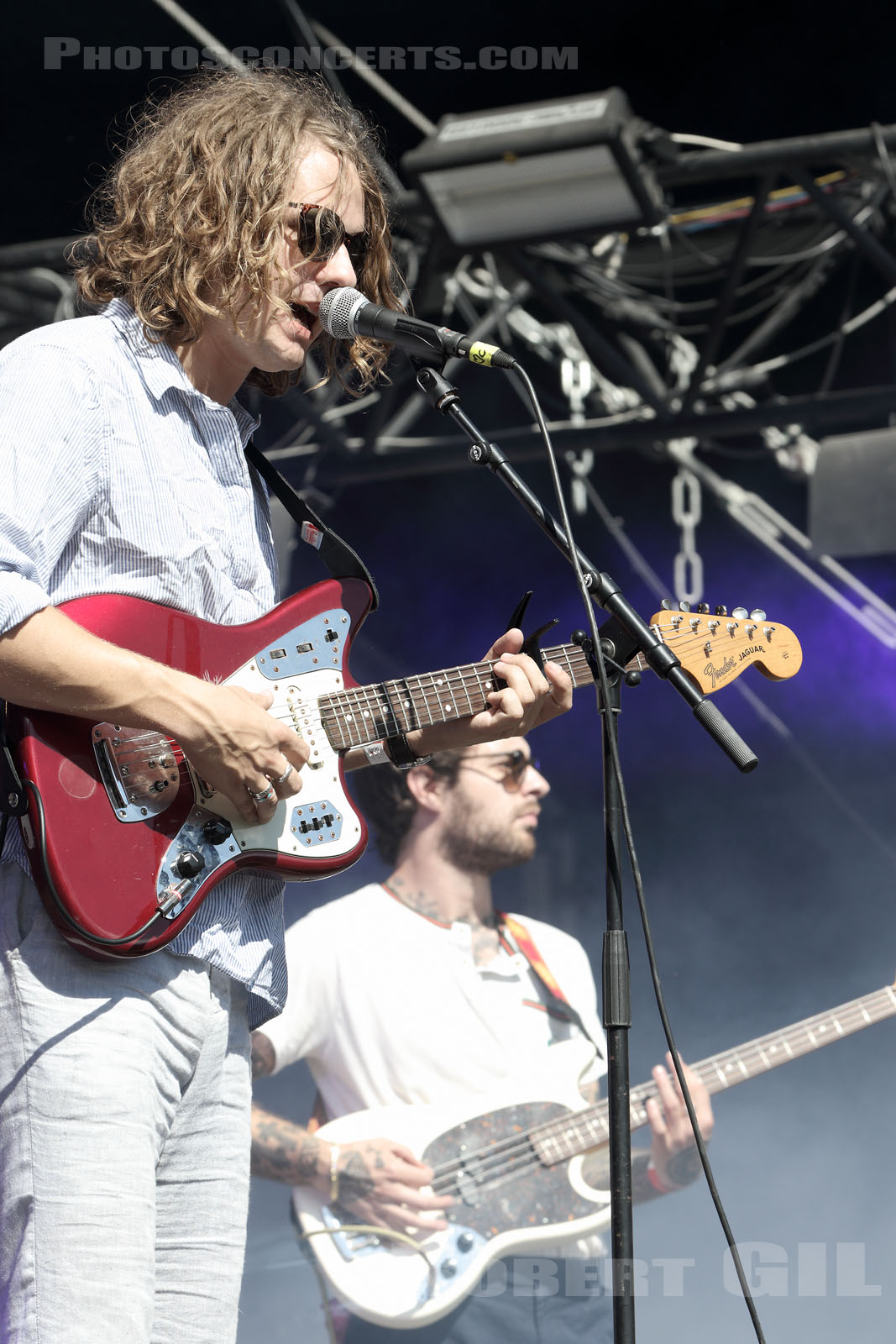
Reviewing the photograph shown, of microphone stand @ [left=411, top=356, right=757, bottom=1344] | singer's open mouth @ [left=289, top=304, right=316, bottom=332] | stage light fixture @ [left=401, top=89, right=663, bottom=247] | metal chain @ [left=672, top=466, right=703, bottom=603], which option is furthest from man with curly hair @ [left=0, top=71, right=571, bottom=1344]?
metal chain @ [left=672, top=466, right=703, bottom=603]

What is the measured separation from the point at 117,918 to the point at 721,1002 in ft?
10.5

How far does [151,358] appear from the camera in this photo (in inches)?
64.4

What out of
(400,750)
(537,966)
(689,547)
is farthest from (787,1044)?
(400,750)

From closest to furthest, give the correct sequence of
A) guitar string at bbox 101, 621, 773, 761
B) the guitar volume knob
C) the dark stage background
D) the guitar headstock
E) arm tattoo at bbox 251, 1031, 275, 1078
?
the guitar volume knob < guitar string at bbox 101, 621, 773, 761 < the guitar headstock < arm tattoo at bbox 251, 1031, 275, 1078 < the dark stage background

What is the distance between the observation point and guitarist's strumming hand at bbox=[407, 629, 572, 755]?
6.05 ft

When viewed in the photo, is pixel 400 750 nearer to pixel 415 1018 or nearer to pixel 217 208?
pixel 217 208

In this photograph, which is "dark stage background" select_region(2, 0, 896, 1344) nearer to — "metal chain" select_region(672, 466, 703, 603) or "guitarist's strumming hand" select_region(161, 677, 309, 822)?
"metal chain" select_region(672, 466, 703, 603)

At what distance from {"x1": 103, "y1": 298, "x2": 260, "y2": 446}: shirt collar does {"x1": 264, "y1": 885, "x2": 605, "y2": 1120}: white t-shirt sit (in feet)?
7.12

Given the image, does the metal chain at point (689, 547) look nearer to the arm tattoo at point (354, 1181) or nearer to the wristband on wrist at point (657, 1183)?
the wristband on wrist at point (657, 1183)

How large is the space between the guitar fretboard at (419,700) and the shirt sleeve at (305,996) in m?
1.78

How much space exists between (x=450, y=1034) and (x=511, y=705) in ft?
6.46

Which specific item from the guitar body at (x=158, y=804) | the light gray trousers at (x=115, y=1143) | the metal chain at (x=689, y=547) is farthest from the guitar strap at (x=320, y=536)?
the metal chain at (x=689, y=547)

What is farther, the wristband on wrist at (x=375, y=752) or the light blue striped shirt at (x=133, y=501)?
the wristband on wrist at (x=375, y=752)

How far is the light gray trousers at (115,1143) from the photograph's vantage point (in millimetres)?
1298
